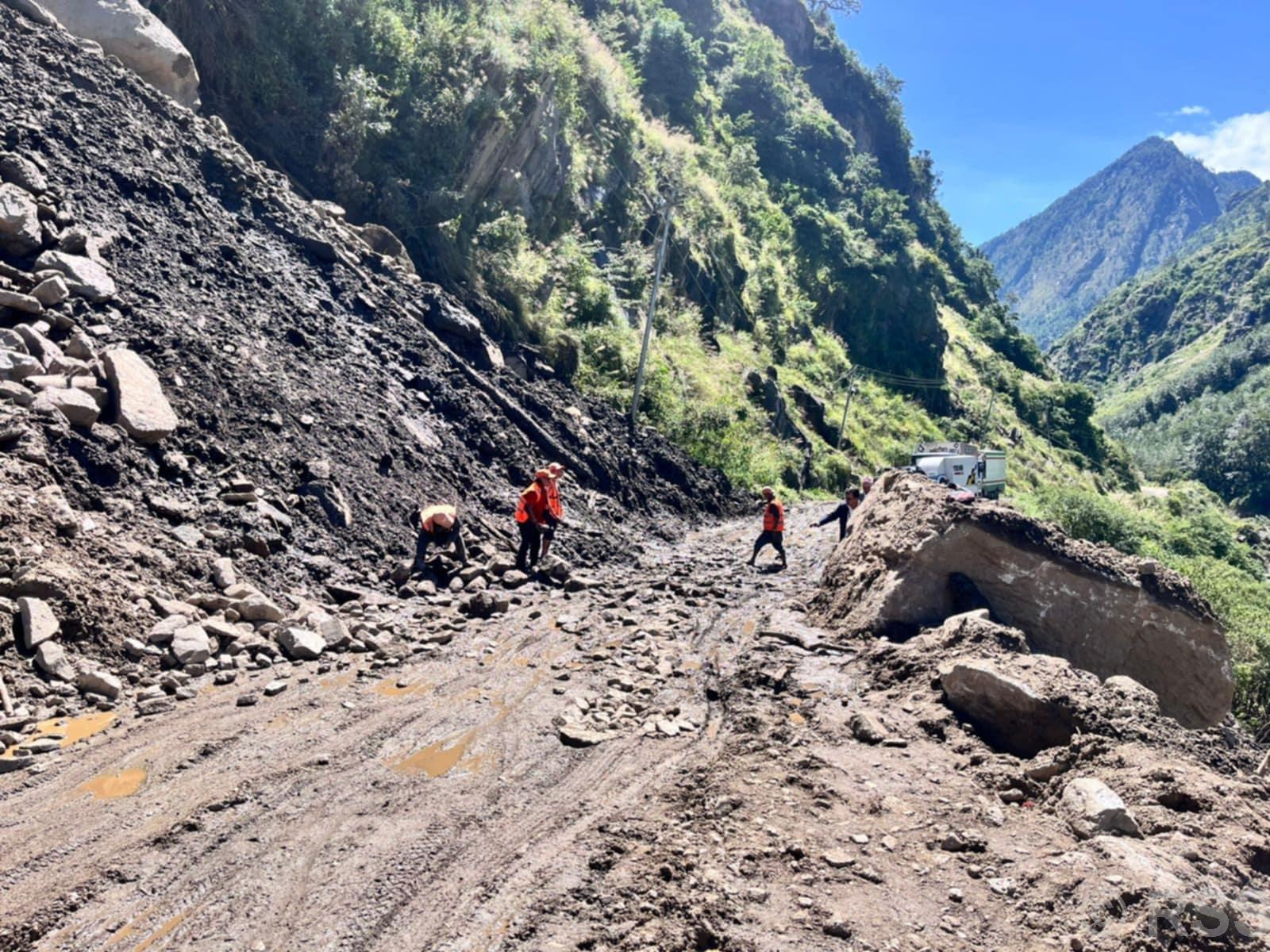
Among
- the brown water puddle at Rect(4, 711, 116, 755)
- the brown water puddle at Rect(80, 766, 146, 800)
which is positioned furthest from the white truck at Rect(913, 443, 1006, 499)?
the brown water puddle at Rect(80, 766, 146, 800)

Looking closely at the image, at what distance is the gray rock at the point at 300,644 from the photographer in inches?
272

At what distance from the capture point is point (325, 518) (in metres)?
9.38

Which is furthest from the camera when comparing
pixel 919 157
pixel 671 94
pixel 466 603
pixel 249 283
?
pixel 919 157

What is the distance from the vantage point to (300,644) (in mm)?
6914

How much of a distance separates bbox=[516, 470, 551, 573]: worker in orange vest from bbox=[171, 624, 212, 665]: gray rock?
15.1ft

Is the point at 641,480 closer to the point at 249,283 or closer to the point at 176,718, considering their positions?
the point at 249,283

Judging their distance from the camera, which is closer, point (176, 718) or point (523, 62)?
point (176, 718)

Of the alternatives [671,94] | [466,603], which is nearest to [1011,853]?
[466,603]

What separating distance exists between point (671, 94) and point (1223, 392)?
86463 millimetres

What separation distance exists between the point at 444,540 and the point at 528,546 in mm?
1163

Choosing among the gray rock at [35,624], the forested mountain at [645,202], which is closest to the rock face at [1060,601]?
the gray rock at [35,624]

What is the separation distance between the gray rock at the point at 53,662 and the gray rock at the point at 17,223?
5784 mm

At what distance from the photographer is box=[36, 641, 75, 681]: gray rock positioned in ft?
18.1

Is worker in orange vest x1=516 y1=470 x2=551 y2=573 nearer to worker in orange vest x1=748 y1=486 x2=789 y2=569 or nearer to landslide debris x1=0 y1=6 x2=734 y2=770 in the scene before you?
landslide debris x1=0 y1=6 x2=734 y2=770
